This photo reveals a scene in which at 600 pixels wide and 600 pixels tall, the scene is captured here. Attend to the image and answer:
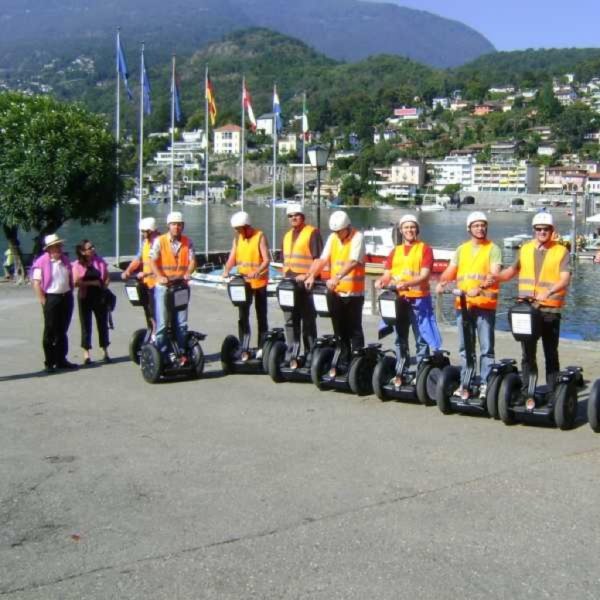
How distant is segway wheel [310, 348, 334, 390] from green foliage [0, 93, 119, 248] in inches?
657

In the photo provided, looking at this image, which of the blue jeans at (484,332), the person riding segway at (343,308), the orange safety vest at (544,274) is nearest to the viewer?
the orange safety vest at (544,274)

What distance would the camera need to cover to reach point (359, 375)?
9.01 m

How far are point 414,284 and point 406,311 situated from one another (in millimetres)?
Result: 300

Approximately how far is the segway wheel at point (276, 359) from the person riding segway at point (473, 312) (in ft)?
6.77

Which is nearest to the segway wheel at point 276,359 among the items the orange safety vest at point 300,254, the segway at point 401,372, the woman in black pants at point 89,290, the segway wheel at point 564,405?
the orange safety vest at point 300,254

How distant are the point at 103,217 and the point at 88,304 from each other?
623 inches

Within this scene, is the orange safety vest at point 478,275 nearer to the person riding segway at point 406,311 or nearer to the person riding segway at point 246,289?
the person riding segway at point 406,311

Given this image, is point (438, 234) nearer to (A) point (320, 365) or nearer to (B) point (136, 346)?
(B) point (136, 346)

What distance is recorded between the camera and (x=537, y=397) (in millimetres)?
7691

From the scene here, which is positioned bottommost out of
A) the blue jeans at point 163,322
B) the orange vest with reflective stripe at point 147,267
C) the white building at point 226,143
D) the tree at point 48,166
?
the blue jeans at point 163,322

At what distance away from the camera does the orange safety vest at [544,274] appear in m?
7.75

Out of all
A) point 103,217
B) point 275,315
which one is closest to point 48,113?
point 103,217

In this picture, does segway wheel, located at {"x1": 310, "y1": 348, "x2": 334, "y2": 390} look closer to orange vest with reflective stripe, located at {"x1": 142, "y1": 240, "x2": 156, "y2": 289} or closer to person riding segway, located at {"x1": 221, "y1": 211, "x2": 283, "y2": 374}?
person riding segway, located at {"x1": 221, "y1": 211, "x2": 283, "y2": 374}

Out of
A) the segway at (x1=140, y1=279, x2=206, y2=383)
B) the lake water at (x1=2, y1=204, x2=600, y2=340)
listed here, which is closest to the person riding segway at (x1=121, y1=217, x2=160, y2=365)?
the segway at (x1=140, y1=279, x2=206, y2=383)
